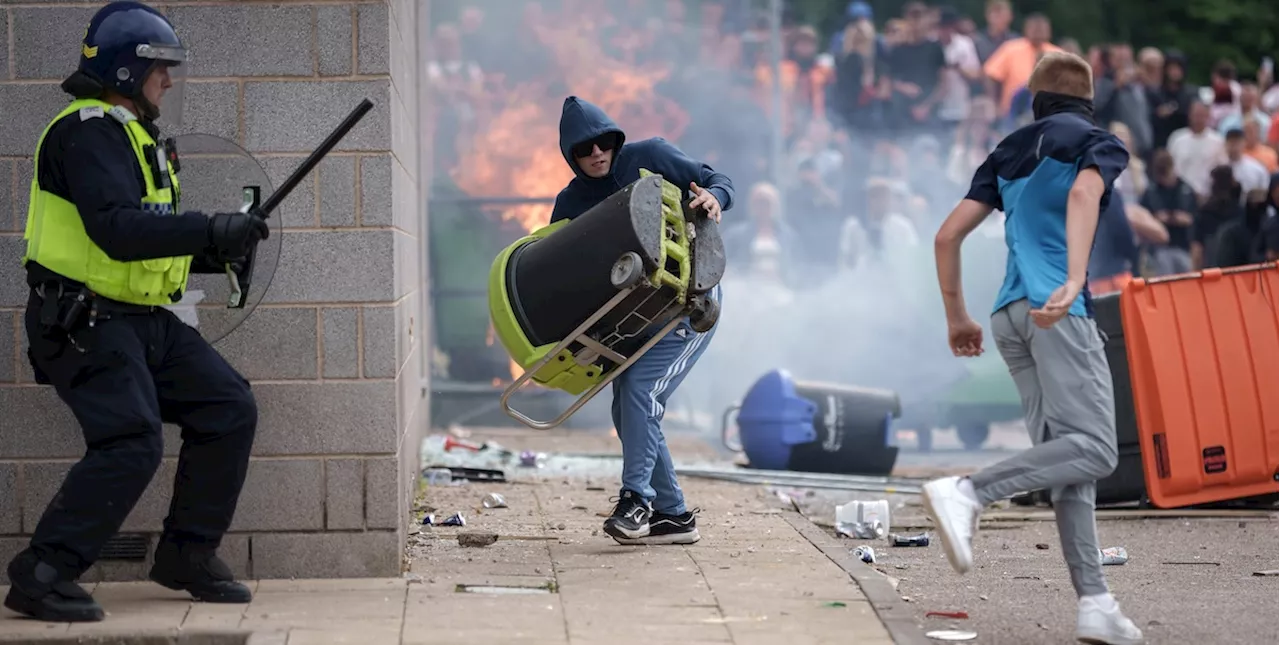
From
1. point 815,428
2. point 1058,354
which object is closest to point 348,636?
point 1058,354

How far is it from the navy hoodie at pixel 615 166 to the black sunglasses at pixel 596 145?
0.07 feet

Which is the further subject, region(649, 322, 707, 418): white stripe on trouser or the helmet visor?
region(649, 322, 707, 418): white stripe on trouser

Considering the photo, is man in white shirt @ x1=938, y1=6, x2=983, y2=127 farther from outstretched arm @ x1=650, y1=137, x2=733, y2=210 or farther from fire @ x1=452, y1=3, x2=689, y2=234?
outstretched arm @ x1=650, y1=137, x2=733, y2=210

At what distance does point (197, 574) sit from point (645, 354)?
1.99 metres

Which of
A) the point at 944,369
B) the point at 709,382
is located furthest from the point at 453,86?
the point at 944,369

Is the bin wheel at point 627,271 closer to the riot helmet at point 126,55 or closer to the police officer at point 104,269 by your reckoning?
the police officer at point 104,269

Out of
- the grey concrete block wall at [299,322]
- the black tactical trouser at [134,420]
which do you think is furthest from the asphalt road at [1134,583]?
the black tactical trouser at [134,420]

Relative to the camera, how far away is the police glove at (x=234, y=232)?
16.6ft

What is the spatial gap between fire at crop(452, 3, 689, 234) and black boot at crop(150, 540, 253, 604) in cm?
854

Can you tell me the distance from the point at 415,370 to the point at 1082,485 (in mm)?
3857

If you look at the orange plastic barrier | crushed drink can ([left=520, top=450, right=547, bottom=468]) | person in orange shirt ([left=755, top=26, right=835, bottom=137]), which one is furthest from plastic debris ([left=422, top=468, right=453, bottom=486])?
person in orange shirt ([left=755, top=26, right=835, bottom=137])

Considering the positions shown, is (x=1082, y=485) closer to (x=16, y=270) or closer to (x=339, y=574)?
(x=339, y=574)

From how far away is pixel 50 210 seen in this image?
17.2 ft

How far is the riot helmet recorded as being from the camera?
5227 mm
